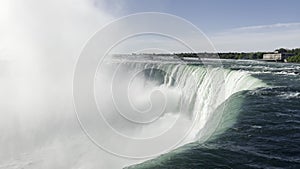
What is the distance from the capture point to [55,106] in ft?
73.7

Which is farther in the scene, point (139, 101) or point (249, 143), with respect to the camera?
point (139, 101)

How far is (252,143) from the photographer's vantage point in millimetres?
8391

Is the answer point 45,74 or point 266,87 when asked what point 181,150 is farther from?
point 45,74

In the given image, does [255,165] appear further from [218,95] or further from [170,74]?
[170,74]

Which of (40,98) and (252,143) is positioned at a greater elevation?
(40,98)

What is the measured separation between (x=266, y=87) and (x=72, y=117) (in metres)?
12.7

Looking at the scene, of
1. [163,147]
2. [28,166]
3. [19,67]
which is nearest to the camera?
[163,147]

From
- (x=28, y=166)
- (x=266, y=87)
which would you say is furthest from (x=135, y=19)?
(x=266, y=87)

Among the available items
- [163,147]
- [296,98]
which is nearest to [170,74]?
[296,98]

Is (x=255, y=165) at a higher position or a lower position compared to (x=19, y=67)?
lower

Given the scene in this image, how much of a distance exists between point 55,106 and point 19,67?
5.17 meters

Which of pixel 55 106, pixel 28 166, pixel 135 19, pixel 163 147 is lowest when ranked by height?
pixel 28 166

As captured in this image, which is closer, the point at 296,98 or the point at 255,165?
the point at 255,165

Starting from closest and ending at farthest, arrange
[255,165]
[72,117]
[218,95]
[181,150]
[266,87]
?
[255,165] → [181,150] → [266,87] → [218,95] → [72,117]
